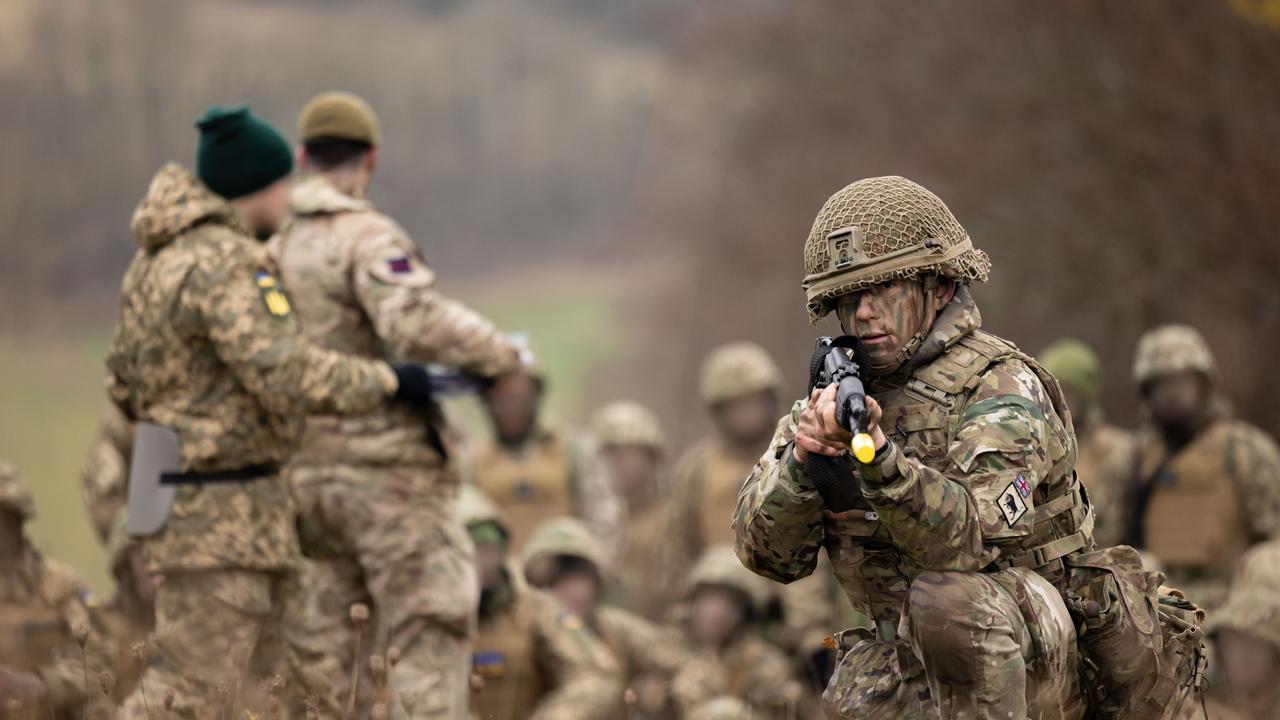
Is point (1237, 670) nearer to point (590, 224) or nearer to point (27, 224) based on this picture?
point (27, 224)

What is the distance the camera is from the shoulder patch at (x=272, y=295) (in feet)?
21.4

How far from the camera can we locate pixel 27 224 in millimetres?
18969

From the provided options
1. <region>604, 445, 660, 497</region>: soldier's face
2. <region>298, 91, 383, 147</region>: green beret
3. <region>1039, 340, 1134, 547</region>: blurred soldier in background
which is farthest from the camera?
<region>604, 445, 660, 497</region>: soldier's face

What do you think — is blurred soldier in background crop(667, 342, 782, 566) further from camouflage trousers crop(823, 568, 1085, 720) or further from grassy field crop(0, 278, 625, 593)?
camouflage trousers crop(823, 568, 1085, 720)

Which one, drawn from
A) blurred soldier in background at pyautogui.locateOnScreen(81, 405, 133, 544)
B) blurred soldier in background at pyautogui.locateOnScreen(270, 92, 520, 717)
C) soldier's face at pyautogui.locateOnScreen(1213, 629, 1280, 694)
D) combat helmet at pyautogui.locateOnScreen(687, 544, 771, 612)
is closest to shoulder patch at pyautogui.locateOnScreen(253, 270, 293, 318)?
blurred soldier in background at pyautogui.locateOnScreen(270, 92, 520, 717)

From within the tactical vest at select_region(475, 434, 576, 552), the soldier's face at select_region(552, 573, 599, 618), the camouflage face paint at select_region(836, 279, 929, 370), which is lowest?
the soldier's face at select_region(552, 573, 599, 618)

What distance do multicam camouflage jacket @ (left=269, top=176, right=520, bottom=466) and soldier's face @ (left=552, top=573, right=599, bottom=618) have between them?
353 centimetres

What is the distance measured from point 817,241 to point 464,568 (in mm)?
2969

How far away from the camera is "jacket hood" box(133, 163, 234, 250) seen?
21.6 ft

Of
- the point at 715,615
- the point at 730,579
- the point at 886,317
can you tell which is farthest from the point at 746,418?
the point at 886,317

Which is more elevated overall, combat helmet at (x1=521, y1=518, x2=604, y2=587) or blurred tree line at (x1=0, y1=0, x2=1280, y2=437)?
blurred tree line at (x1=0, y1=0, x2=1280, y2=437)

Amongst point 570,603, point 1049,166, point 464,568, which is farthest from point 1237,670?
point 1049,166

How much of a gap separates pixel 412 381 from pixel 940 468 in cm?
285

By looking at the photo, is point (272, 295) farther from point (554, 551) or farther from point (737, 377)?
point (737, 377)
